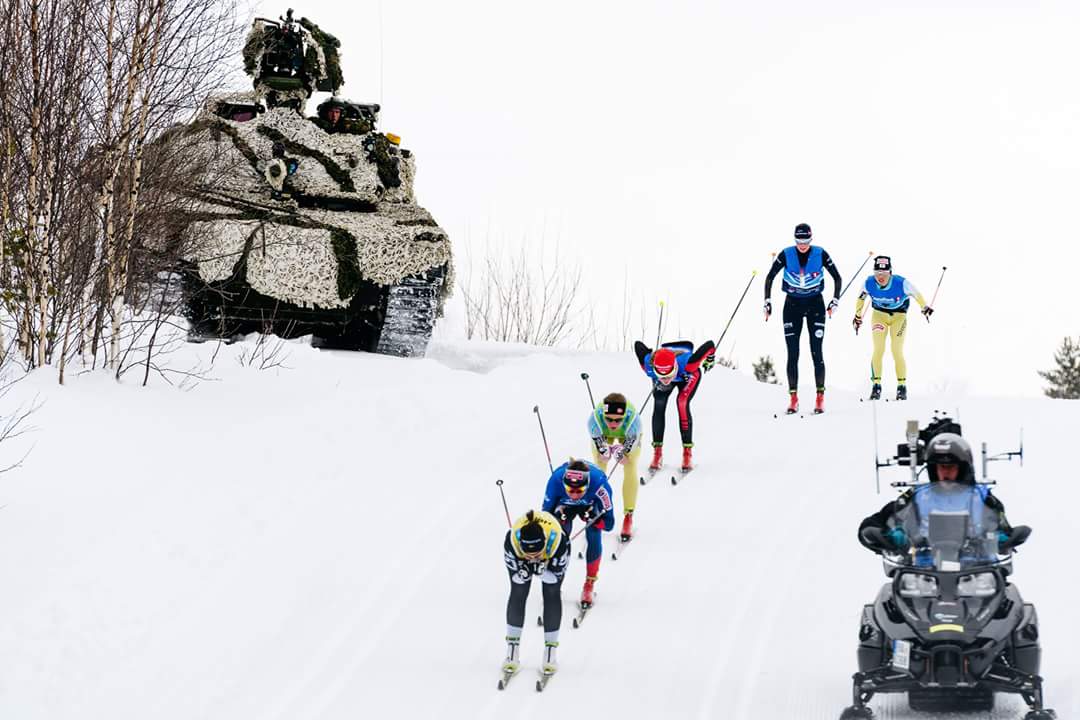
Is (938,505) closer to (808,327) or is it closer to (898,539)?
(898,539)

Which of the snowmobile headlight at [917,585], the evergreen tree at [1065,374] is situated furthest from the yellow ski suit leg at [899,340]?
the evergreen tree at [1065,374]

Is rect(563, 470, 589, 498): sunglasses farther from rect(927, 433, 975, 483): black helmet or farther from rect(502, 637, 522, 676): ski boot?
rect(927, 433, 975, 483): black helmet

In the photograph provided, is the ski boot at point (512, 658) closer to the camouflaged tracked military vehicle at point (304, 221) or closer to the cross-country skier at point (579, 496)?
the cross-country skier at point (579, 496)

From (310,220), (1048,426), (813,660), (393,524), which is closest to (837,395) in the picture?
A: (1048,426)

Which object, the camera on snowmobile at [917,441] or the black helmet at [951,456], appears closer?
the black helmet at [951,456]

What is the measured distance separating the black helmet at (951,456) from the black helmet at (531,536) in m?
2.42

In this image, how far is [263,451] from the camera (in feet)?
44.2

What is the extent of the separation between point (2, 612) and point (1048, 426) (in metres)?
11.3

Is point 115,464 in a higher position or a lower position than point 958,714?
higher

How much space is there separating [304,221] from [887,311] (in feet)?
23.6

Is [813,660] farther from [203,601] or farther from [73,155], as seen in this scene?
[73,155]

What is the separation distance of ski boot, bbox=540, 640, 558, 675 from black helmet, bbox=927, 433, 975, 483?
8.61 ft

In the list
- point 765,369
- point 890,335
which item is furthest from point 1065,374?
point 890,335

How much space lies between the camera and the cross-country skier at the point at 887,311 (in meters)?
17.2
